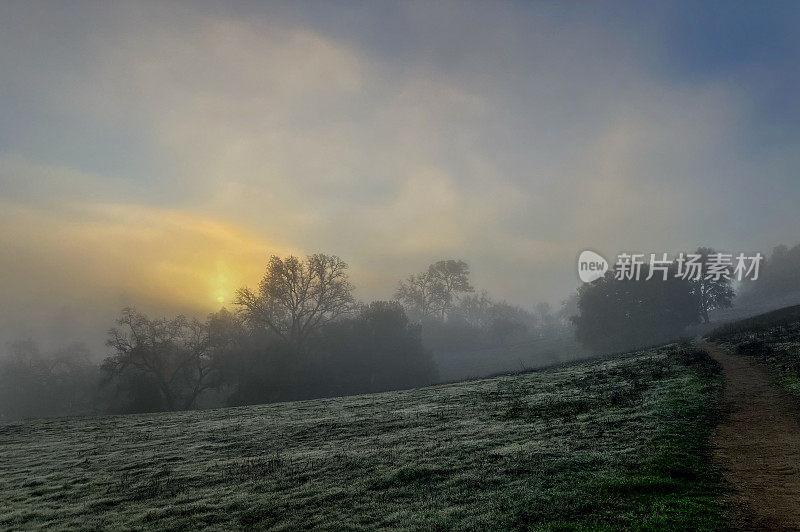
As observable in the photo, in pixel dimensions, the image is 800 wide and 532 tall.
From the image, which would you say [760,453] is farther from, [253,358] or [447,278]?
[447,278]

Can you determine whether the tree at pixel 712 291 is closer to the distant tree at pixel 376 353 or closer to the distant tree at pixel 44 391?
the distant tree at pixel 376 353

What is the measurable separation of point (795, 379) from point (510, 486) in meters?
22.2

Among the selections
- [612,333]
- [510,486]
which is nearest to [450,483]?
[510,486]

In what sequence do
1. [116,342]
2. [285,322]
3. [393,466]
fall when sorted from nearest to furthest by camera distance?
[393,466] → [116,342] → [285,322]

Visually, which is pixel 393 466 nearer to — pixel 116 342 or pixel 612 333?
pixel 116 342

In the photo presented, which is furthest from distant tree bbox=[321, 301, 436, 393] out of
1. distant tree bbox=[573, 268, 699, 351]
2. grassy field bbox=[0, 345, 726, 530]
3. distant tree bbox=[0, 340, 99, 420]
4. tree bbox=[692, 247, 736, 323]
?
tree bbox=[692, 247, 736, 323]

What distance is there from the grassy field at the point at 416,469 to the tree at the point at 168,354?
3246 cm

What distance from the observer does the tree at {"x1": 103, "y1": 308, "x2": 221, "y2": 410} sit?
6028 cm

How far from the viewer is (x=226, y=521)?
12.6 m

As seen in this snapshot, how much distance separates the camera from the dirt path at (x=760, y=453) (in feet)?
Result: 33.5

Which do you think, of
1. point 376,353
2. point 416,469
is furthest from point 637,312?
point 416,469

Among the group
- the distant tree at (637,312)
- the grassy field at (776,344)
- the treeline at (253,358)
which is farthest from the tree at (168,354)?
the distant tree at (637,312)

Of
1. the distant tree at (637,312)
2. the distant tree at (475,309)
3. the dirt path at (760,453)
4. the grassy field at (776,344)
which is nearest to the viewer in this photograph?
the dirt path at (760,453)

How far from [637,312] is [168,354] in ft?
303
